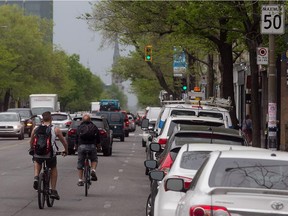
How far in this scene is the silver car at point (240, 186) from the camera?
762 cm

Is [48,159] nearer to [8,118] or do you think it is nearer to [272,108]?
[272,108]

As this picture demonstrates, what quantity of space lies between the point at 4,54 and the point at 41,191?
66.7 m

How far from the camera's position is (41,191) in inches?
645

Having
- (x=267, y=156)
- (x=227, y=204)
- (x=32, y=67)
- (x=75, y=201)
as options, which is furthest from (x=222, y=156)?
(x=32, y=67)

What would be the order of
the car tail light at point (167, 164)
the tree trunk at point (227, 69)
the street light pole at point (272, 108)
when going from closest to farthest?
the car tail light at point (167, 164)
the street light pole at point (272, 108)
the tree trunk at point (227, 69)

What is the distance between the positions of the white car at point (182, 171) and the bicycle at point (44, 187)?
5.13 m

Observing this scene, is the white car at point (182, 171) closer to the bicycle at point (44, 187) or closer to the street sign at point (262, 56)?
the bicycle at point (44, 187)

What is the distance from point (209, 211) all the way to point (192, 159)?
3.97 m

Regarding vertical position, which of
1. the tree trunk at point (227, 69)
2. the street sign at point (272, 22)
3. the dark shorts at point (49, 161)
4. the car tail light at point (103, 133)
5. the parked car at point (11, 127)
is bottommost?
the parked car at point (11, 127)

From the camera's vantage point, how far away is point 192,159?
1159 centimetres

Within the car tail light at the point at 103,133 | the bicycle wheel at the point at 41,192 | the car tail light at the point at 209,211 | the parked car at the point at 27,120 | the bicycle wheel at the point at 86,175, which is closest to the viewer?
the car tail light at the point at 209,211

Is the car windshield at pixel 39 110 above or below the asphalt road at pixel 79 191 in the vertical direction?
above

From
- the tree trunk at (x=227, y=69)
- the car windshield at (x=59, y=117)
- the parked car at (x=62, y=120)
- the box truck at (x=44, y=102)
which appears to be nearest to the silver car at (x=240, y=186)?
the tree trunk at (x=227, y=69)

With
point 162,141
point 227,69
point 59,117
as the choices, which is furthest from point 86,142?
point 59,117
